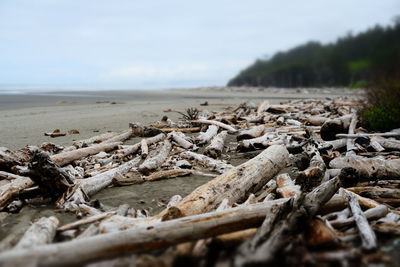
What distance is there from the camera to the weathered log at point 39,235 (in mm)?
2382

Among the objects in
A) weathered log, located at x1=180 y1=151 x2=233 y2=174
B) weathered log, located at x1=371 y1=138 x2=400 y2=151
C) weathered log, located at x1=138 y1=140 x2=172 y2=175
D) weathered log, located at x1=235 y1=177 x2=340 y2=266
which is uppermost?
weathered log, located at x1=235 y1=177 x2=340 y2=266

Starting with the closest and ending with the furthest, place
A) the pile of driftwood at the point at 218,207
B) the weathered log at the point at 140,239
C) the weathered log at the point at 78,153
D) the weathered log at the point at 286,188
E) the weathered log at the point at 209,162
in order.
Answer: the weathered log at the point at 140,239
the pile of driftwood at the point at 218,207
the weathered log at the point at 286,188
the weathered log at the point at 209,162
the weathered log at the point at 78,153

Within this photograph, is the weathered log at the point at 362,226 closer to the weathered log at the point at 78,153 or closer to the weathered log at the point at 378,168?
the weathered log at the point at 378,168

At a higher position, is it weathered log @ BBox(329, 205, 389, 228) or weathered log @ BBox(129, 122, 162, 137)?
weathered log @ BBox(129, 122, 162, 137)

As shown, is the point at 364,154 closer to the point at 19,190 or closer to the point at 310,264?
the point at 310,264

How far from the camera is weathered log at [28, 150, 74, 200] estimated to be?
3.81 meters

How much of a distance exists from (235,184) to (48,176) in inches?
90.3

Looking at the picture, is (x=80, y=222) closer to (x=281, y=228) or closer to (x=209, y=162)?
(x=281, y=228)

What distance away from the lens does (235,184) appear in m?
3.77

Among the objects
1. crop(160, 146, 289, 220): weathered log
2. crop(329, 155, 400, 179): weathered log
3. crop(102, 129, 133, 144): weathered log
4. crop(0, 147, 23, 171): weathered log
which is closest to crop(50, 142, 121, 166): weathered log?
crop(102, 129, 133, 144): weathered log

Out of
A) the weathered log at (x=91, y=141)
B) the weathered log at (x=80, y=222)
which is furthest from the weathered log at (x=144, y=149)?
the weathered log at (x=80, y=222)

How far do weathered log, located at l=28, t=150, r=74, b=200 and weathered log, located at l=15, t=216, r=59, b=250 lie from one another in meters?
1.11

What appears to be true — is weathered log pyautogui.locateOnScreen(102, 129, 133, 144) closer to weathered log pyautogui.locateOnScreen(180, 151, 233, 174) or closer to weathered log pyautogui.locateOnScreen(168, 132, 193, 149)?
weathered log pyautogui.locateOnScreen(168, 132, 193, 149)

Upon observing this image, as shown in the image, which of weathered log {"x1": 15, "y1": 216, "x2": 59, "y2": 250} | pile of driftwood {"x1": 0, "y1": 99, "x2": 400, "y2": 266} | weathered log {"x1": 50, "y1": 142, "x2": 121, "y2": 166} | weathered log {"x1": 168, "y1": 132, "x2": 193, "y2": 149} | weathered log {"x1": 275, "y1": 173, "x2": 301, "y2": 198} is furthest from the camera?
weathered log {"x1": 168, "y1": 132, "x2": 193, "y2": 149}
